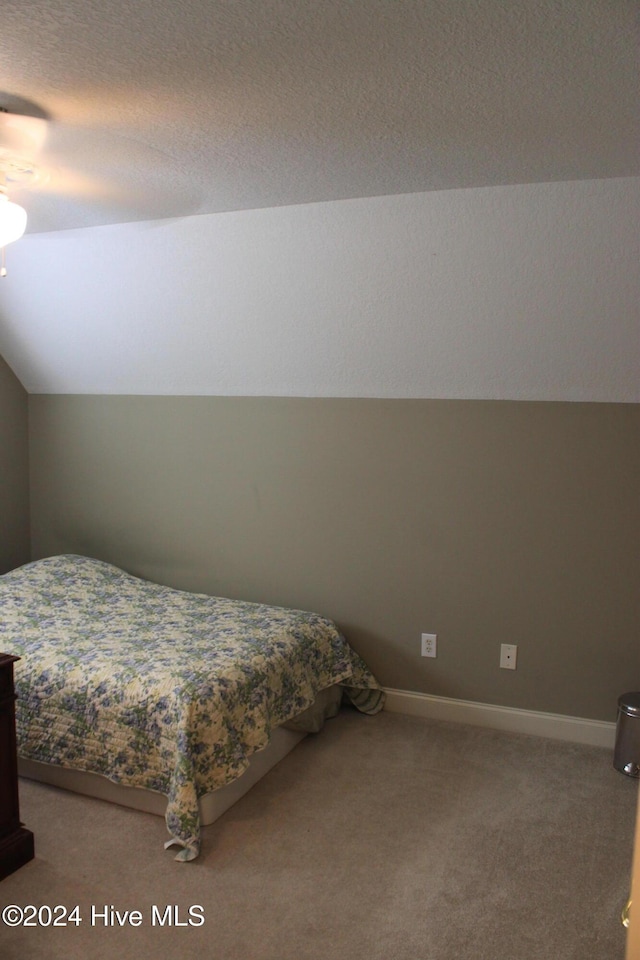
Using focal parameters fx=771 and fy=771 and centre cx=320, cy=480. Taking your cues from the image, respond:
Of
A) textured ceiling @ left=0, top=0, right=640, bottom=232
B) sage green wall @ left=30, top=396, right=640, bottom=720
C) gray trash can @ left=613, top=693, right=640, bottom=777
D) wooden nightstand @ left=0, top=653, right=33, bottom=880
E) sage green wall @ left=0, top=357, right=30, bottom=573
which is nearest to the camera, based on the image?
textured ceiling @ left=0, top=0, right=640, bottom=232

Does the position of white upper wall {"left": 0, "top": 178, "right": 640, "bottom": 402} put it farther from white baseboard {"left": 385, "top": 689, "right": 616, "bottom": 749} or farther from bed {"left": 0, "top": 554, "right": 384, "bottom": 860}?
white baseboard {"left": 385, "top": 689, "right": 616, "bottom": 749}

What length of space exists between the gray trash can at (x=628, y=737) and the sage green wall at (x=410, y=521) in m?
0.20

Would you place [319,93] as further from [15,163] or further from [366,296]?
[366,296]

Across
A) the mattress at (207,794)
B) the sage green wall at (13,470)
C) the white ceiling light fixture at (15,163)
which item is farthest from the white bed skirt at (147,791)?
the white ceiling light fixture at (15,163)

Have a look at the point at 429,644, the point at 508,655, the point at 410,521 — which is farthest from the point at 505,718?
the point at 410,521

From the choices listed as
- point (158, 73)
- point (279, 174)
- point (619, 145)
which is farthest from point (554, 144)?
point (158, 73)

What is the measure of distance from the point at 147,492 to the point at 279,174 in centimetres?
197

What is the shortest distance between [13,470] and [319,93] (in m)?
3.00

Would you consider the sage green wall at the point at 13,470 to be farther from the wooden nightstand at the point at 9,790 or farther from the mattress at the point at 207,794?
the wooden nightstand at the point at 9,790

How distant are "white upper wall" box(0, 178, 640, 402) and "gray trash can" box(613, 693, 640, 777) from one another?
113 centimetres

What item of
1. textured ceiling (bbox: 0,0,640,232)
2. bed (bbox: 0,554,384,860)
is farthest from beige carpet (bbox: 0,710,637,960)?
textured ceiling (bbox: 0,0,640,232)

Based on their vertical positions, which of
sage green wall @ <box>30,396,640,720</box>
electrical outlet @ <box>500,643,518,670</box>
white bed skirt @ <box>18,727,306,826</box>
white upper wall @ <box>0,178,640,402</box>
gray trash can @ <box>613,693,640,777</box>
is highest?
white upper wall @ <box>0,178,640,402</box>

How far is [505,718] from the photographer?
10.4 ft

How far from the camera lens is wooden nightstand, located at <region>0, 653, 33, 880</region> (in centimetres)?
224
